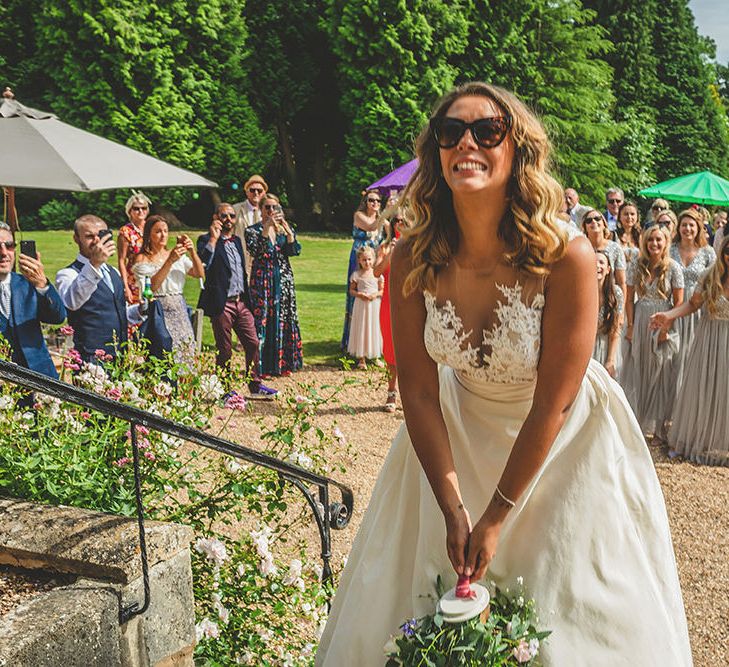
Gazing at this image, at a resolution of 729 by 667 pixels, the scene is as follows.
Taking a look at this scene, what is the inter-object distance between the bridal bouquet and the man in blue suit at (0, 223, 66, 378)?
3.84 m

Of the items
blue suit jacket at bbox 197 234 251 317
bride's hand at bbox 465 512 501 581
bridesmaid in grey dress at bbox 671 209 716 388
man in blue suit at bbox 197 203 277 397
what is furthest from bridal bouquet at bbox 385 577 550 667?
blue suit jacket at bbox 197 234 251 317

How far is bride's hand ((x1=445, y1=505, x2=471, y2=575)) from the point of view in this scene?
2.27 m

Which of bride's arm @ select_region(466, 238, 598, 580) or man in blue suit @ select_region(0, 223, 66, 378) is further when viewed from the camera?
man in blue suit @ select_region(0, 223, 66, 378)

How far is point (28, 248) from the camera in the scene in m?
5.55

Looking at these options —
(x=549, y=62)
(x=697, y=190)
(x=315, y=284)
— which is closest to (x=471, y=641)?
(x=697, y=190)

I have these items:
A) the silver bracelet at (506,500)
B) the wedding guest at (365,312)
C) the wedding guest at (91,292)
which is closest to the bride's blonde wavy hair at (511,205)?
the silver bracelet at (506,500)

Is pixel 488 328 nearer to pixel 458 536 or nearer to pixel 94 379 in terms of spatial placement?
pixel 458 536

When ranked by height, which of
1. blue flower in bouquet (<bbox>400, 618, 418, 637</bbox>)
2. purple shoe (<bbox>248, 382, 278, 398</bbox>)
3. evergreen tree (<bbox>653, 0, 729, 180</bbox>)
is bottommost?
purple shoe (<bbox>248, 382, 278, 398</bbox>)

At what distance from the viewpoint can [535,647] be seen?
2154 mm

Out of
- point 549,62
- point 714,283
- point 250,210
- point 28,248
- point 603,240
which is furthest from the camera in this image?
point 549,62

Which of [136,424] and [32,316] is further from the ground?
[136,424]

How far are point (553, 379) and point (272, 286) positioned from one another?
7211 millimetres

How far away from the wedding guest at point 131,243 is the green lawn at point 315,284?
2.73m

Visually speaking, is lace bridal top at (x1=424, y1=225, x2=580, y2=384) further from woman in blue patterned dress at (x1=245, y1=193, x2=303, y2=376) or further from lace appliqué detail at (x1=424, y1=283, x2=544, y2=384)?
woman in blue patterned dress at (x1=245, y1=193, x2=303, y2=376)
